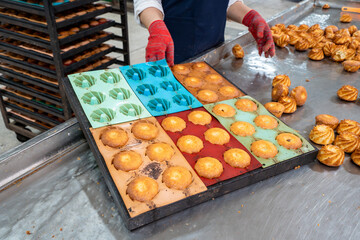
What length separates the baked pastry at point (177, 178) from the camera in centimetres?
108

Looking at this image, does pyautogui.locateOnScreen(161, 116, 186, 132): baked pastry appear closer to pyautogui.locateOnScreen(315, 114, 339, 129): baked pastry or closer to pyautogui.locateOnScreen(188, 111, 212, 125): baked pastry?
pyautogui.locateOnScreen(188, 111, 212, 125): baked pastry

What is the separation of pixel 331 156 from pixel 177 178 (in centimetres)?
75

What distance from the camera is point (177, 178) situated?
109 centimetres

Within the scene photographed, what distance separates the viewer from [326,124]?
1.56 metres

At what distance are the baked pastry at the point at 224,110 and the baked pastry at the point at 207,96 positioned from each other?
0.07 m

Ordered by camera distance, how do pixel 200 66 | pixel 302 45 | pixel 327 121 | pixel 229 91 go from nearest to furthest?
pixel 327 121 → pixel 229 91 → pixel 200 66 → pixel 302 45

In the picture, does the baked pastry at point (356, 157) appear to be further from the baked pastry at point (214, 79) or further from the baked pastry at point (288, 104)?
the baked pastry at point (214, 79)

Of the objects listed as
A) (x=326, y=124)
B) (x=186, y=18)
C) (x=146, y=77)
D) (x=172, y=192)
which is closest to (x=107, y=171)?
(x=172, y=192)

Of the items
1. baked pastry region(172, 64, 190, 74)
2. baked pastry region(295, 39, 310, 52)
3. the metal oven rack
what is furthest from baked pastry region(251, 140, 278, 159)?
the metal oven rack

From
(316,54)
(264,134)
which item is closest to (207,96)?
(264,134)

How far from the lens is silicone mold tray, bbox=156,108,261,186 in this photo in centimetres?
116

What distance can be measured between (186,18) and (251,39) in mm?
742

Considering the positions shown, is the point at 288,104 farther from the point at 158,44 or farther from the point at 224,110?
the point at 158,44

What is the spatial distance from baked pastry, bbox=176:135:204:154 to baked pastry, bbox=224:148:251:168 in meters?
0.12
